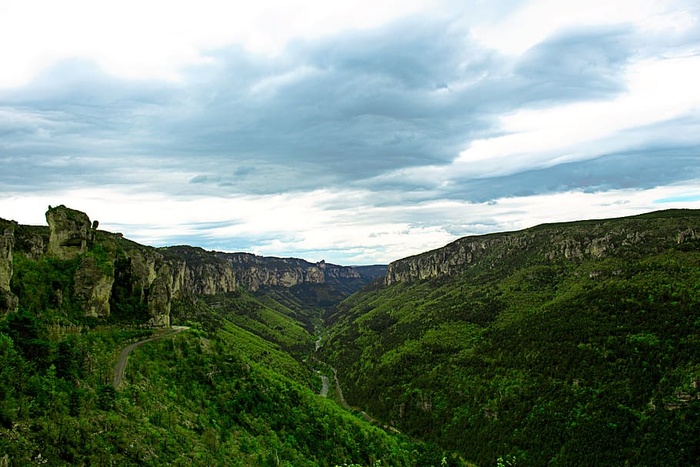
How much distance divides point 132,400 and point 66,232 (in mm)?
42497

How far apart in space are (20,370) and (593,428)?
348ft

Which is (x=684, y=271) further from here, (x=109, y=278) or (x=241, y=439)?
(x=109, y=278)

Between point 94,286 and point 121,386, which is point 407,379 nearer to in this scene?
point 94,286

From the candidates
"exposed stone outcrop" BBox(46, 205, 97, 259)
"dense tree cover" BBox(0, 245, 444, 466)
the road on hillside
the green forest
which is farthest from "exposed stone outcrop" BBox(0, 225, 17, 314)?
"exposed stone outcrop" BBox(46, 205, 97, 259)

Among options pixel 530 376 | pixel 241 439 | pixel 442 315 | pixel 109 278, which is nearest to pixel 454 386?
pixel 530 376

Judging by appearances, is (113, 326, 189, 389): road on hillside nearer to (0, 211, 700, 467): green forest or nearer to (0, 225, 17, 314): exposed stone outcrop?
(0, 211, 700, 467): green forest

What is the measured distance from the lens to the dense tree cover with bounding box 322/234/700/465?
8531cm

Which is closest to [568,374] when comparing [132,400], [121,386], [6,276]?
[132,400]

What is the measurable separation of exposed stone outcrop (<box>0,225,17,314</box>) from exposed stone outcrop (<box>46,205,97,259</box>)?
15.9 m

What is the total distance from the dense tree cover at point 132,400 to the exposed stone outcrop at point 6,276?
259cm

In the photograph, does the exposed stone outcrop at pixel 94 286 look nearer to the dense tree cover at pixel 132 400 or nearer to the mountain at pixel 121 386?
the mountain at pixel 121 386

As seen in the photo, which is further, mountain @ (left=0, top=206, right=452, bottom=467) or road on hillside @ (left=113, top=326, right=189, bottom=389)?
road on hillside @ (left=113, top=326, right=189, bottom=389)

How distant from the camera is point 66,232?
63.2m

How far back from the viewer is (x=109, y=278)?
2287 inches
